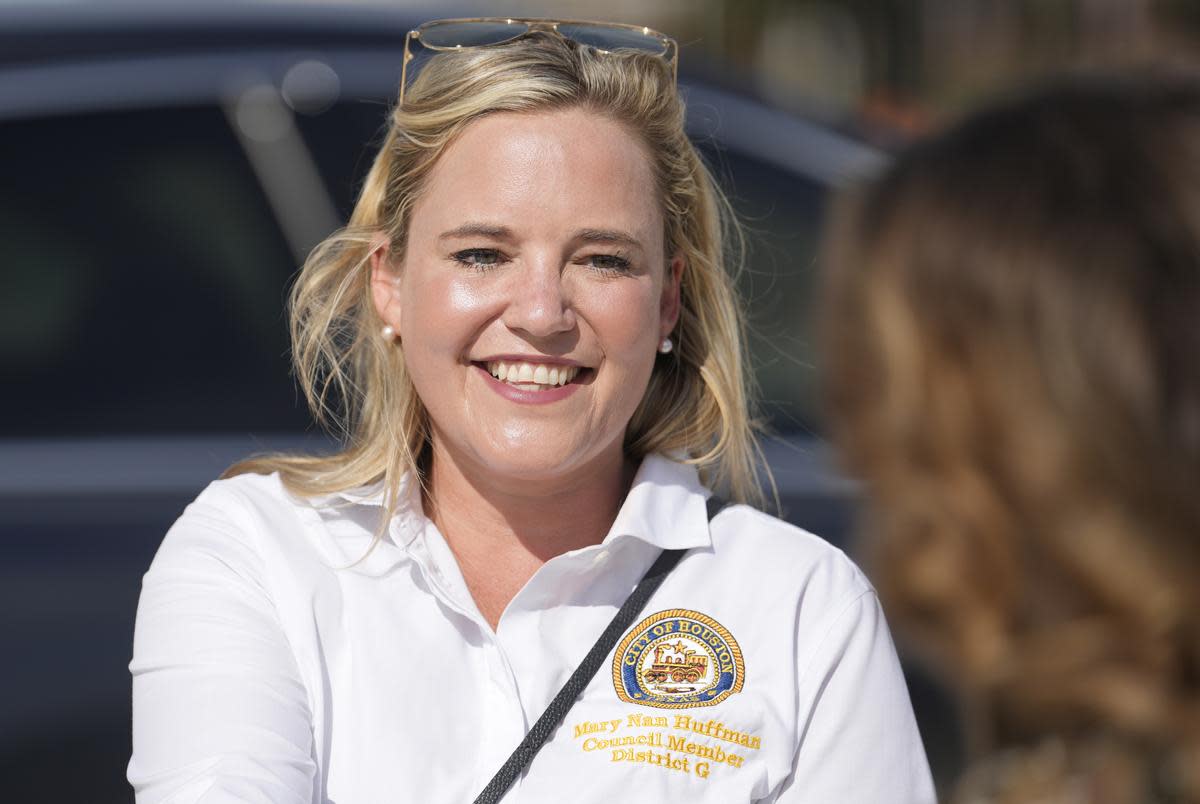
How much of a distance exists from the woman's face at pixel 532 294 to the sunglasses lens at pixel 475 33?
0.46 ft

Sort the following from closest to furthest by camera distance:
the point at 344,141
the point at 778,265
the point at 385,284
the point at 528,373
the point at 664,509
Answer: the point at 528,373 < the point at 664,509 < the point at 385,284 < the point at 344,141 < the point at 778,265

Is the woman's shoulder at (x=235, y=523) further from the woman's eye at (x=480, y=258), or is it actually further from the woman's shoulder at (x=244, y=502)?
the woman's eye at (x=480, y=258)

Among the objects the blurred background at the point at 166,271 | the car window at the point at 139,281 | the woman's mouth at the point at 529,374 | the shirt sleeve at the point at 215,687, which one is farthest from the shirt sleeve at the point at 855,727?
the car window at the point at 139,281

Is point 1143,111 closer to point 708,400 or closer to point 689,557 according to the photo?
point 689,557

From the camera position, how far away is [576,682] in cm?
241

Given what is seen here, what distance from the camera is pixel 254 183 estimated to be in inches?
137

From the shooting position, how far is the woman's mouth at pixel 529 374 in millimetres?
2521

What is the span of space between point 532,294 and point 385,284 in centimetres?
37

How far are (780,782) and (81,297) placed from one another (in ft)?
6.02

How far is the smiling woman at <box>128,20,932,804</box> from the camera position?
2344 millimetres

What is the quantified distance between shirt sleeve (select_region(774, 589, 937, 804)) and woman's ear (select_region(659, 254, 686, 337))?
583 millimetres

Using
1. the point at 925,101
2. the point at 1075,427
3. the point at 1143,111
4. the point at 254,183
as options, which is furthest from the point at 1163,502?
the point at 925,101

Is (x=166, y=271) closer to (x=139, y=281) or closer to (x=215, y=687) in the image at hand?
(x=139, y=281)

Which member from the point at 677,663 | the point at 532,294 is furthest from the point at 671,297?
the point at 677,663
